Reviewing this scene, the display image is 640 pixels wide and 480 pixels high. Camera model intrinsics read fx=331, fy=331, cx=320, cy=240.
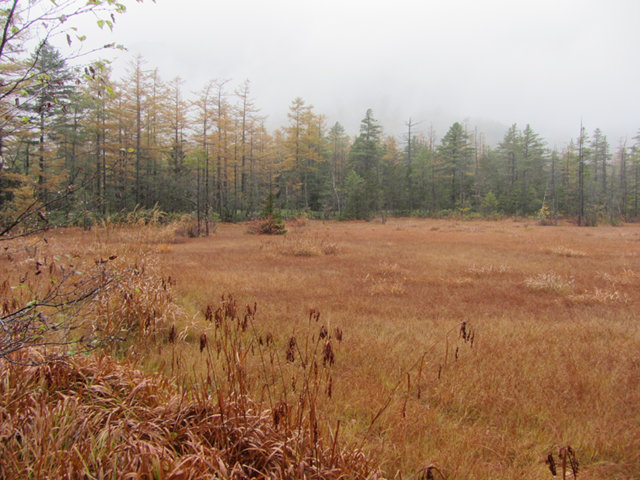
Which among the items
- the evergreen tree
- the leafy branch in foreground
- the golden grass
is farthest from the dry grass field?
the evergreen tree

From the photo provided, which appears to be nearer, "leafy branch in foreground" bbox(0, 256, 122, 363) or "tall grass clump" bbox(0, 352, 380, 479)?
"tall grass clump" bbox(0, 352, 380, 479)

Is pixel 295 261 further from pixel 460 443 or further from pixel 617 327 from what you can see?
pixel 460 443

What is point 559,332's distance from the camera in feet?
15.2

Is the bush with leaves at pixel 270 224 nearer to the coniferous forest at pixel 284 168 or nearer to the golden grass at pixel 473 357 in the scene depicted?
the coniferous forest at pixel 284 168

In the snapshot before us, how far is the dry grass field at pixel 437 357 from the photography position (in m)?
2.33

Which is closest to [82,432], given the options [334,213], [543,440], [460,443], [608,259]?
[460,443]

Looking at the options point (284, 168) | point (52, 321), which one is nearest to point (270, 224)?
point (52, 321)

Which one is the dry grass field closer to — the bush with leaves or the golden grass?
the golden grass

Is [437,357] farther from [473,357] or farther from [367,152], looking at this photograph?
[367,152]

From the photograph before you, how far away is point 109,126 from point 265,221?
19.3 m

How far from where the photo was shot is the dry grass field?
2.33m

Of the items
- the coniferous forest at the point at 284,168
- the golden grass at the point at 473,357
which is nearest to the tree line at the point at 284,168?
the coniferous forest at the point at 284,168

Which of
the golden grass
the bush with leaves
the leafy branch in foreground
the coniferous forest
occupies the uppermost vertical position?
the coniferous forest

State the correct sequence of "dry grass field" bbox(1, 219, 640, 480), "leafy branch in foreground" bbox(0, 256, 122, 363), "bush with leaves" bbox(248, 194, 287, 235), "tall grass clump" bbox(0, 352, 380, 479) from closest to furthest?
1. "tall grass clump" bbox(0, 352, 380, 479)
2. "leafy branch in foreground" bbox(0, 256, 122, 363)
3. "dry grass field" bbox(1, 219, 640, 480)
4. "bush with leaves" bbox(248, 194, 287, 235)
